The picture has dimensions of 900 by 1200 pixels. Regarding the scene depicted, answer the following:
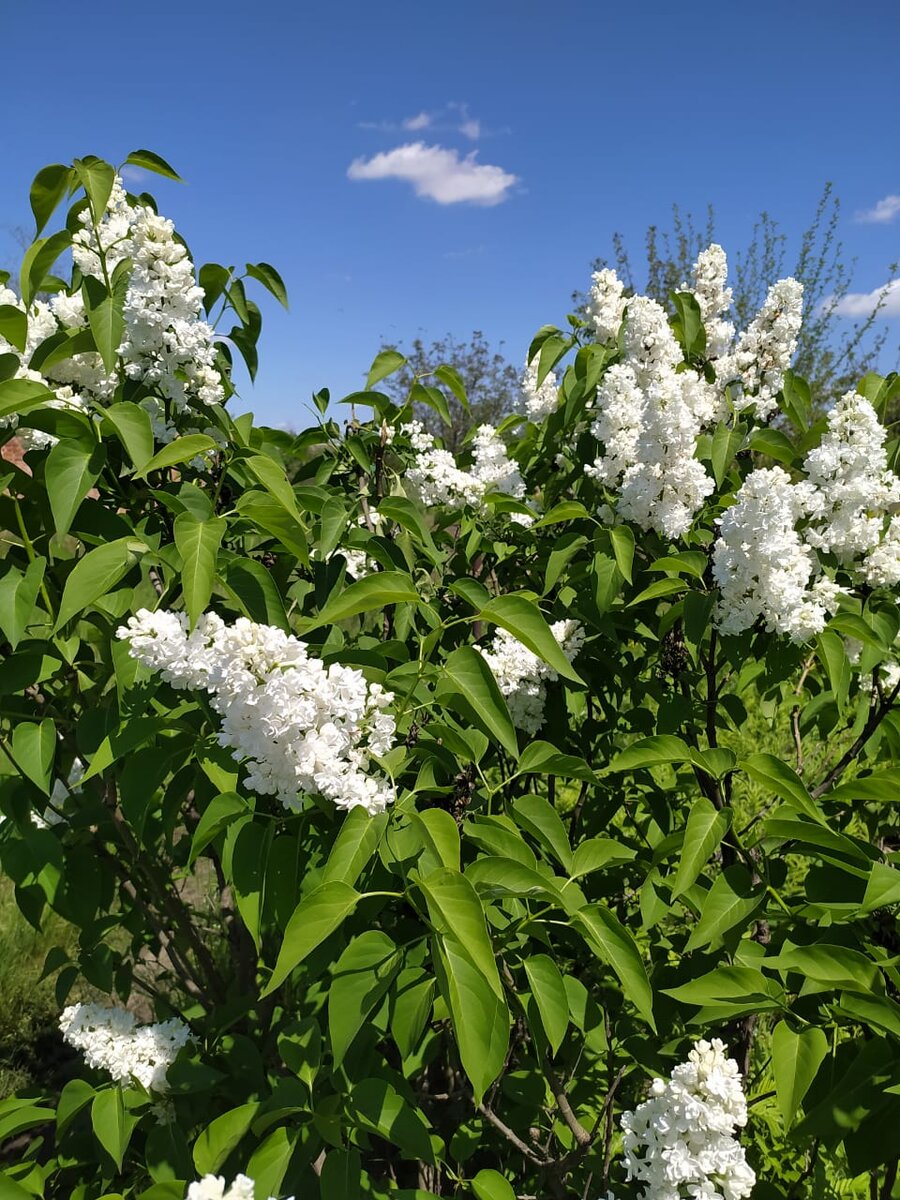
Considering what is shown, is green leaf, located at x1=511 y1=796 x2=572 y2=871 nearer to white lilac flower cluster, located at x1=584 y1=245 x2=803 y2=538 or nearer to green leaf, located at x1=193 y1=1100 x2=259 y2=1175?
green leaf, located at x1=193 y1=1100 x2=259 y2=1175

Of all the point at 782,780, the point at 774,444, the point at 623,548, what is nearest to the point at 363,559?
the point at 623,548

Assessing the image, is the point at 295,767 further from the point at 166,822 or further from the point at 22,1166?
the point at 22,1166

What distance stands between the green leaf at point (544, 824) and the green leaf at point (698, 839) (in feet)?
0.73

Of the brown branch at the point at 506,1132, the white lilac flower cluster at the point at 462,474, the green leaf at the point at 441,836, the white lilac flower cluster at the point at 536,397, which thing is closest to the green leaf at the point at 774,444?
the white lilac flower cluster at the point at 462,474

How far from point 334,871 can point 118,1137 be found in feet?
3.17

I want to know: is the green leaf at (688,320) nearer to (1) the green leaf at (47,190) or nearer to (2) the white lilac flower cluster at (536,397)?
(2) the white lilac flower cluster at (536,397)

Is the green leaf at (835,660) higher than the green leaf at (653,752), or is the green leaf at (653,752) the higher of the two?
the green leaf at (835,660)

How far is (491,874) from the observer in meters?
1.40

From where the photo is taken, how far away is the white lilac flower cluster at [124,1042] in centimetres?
196

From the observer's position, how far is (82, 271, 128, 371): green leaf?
1834 millimetres

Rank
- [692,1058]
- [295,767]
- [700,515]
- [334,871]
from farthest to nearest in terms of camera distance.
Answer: [700,515] → [692,1058] → [295,767] → [334,871]

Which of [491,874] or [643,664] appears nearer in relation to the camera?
[491,874]

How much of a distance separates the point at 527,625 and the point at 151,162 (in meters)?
1.51

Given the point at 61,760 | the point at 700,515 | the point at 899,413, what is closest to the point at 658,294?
the point at 899,413
